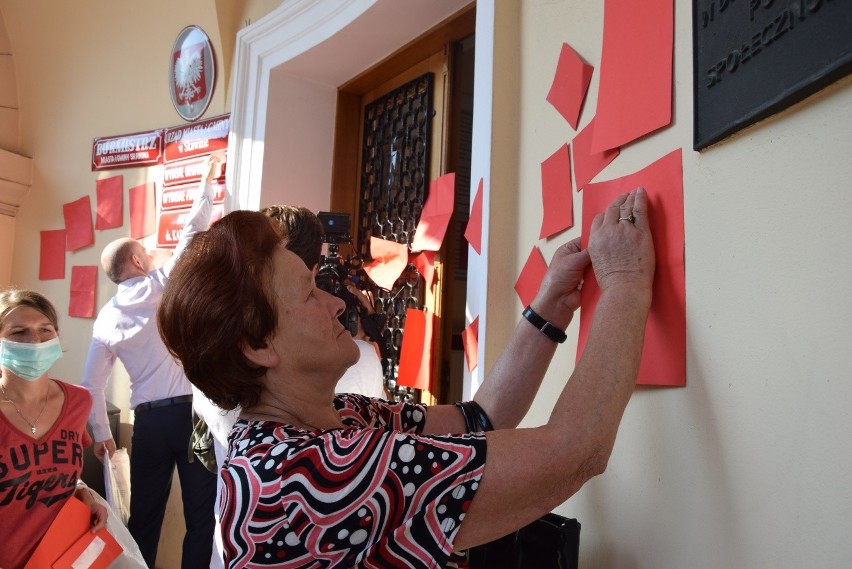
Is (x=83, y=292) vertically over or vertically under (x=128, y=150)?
under

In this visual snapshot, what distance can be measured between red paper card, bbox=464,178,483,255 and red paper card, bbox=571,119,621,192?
27cm

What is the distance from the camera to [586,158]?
3.79ft

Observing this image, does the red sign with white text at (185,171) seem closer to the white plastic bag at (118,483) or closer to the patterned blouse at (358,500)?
the white plastic bag at (118,483)

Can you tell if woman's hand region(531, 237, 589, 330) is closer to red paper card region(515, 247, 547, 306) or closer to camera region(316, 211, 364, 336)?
red paper card region(515, 247, 547, 306)

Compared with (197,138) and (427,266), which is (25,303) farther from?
(427,266)

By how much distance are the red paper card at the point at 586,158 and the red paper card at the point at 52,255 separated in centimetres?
333

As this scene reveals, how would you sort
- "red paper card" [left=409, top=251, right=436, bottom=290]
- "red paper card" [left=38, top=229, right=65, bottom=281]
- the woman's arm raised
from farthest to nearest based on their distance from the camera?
"red paper card" [left=38, top=229, right=65, bottom=281], "red paper card" [left=409, top=251, right=436, bottom=290], the woman's arm raised

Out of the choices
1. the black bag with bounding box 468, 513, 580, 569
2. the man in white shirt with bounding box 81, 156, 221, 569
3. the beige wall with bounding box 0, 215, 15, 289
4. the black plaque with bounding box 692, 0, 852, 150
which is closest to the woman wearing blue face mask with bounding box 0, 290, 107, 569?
the man in white shirt with bounding box 81, 156, 221, 569

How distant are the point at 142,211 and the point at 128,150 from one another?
33 centimetres

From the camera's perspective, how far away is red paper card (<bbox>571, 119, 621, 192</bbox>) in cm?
111

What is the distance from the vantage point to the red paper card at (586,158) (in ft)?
3.63

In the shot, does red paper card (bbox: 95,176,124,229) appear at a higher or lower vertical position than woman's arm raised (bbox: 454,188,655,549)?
higher

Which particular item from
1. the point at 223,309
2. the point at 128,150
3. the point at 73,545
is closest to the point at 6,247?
the point at 128,150

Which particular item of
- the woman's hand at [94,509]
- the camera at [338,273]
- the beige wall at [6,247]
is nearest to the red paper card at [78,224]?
the beige wall at [6,247]
